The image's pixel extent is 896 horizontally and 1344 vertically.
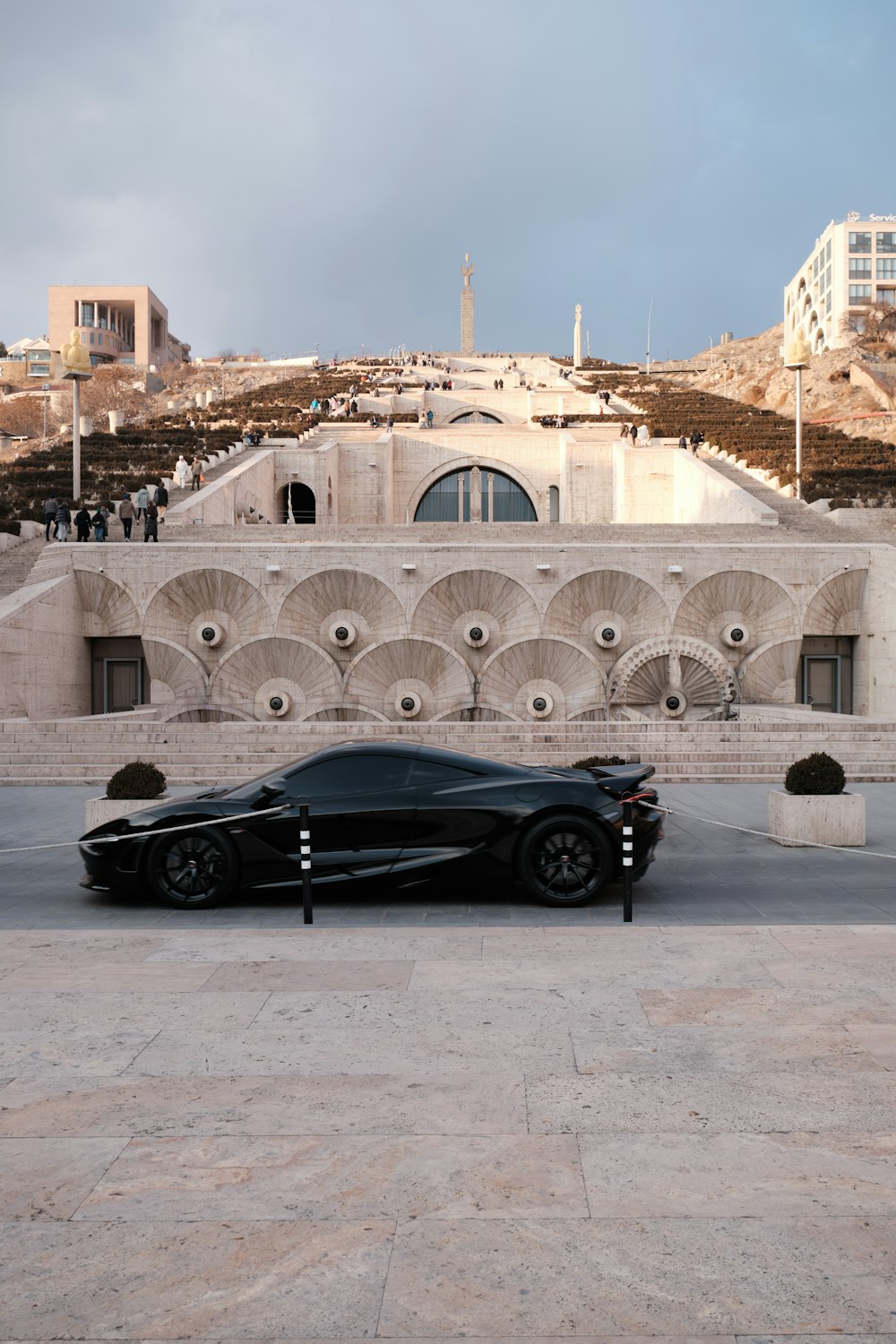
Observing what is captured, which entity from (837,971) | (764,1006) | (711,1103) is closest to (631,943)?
(837,971)

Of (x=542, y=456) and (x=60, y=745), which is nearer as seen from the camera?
(x=60, y=745)

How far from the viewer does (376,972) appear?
18.8ft

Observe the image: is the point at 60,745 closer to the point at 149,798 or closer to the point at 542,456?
the point at 149,798

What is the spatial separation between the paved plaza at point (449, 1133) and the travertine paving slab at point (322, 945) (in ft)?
0.09

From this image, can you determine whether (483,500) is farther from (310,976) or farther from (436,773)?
(310,976)

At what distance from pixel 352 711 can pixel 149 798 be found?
10.8 meters

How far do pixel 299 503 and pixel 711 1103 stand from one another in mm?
39674

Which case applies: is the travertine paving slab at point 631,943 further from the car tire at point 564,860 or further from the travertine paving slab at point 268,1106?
the travertine paving slab at point 268,1106

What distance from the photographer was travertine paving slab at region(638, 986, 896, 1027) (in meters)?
4.87

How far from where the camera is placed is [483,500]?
4706 cm

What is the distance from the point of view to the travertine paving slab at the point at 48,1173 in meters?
3.28

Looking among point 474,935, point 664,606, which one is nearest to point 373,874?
point 474,935

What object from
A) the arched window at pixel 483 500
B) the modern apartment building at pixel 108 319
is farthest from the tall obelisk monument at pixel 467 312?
the arched window at pixel 483 500

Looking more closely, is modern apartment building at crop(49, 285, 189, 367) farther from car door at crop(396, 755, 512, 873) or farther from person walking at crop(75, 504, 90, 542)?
car door at crop(396, 755, 512, 873)
